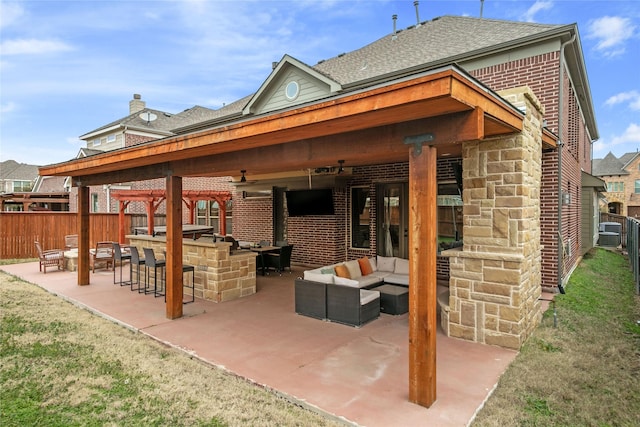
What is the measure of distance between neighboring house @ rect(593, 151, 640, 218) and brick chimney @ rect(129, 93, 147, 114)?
42156 mm

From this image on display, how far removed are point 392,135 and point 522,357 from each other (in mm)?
3076

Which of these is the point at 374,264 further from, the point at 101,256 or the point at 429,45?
the point at 101,256

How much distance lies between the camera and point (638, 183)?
3656 cm

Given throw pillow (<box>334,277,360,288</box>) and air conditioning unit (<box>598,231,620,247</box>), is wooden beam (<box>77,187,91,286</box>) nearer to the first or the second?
throw pillow (<box>334,277,360,288</box>)

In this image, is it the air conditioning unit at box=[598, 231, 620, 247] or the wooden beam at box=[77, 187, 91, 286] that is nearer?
the wooden beam at box=[77, 187, 91, 286]

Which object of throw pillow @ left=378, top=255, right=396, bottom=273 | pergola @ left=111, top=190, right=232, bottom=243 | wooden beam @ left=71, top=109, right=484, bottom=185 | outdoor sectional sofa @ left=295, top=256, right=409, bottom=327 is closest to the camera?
wooden beam @ left=71, top=109, right=484, bottom=185

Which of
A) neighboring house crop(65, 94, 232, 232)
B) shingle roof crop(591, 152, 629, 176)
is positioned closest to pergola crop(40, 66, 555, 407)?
neighboring house crop(65, 94, 232, 232)

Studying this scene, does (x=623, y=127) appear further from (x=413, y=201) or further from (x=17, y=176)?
(x=17, y=176)

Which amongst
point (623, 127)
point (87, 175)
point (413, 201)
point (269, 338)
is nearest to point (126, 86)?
point (87, 175)

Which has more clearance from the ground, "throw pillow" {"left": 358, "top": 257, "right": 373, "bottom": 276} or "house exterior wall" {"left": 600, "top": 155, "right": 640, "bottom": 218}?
"house exterior wall" {"left": 600, "top": 155, "right": 640, "bottom": 218}

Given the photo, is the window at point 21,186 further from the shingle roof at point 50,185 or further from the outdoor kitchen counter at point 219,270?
the outdoor kitchen counter at point 219,270

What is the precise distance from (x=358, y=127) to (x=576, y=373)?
347cm

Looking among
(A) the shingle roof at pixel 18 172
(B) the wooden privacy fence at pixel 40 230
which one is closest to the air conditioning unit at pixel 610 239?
(B) the wooden privacy fence at pixel 40 230

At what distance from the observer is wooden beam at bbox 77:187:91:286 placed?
848cm
